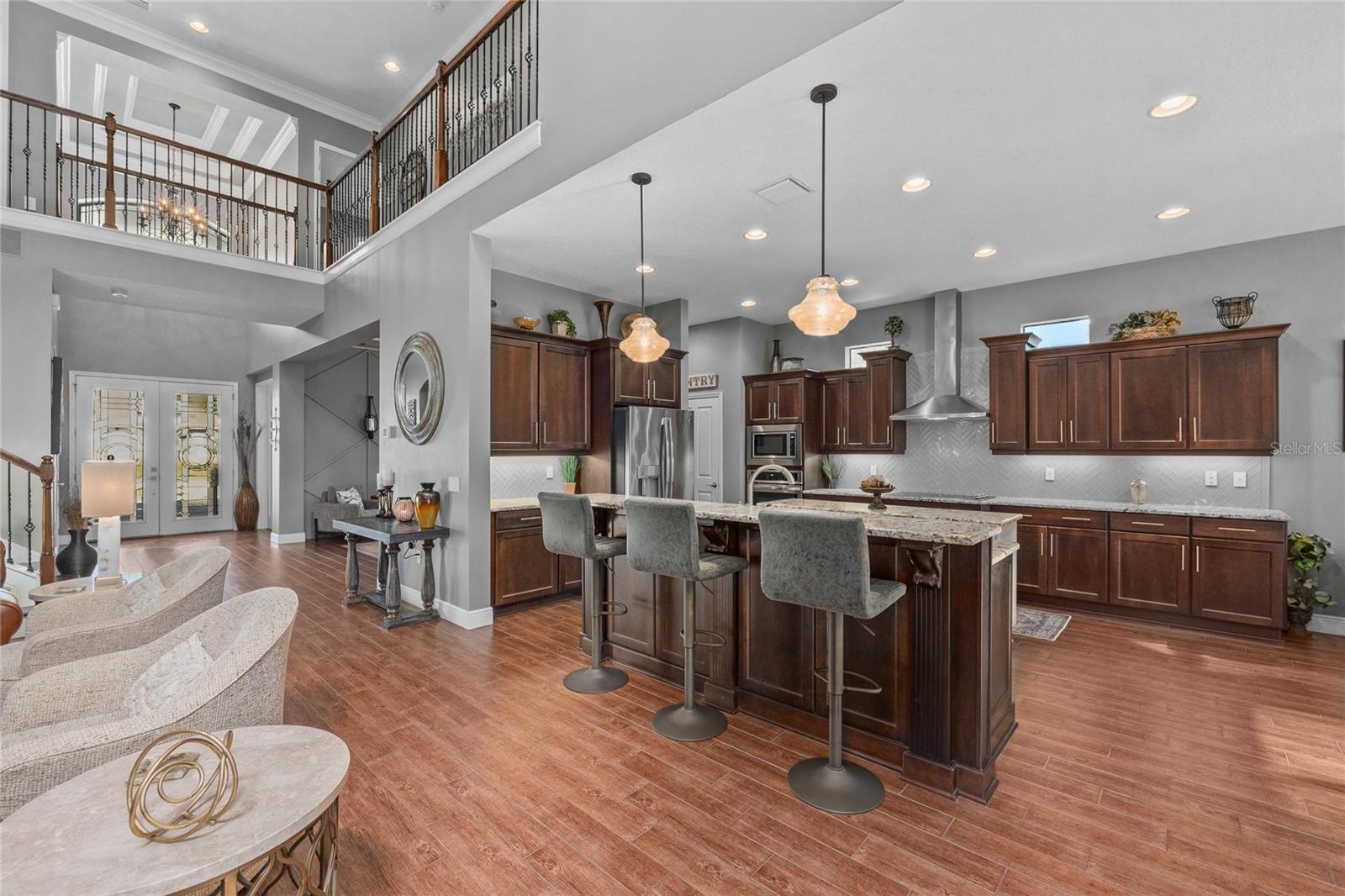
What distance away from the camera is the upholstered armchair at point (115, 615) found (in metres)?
2.24

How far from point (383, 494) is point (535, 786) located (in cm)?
356

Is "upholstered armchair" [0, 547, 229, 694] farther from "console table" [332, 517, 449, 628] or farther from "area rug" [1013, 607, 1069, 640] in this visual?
"area rug" [1013, 607, 1069, 640]

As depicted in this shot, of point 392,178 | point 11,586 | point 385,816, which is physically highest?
point 392,178

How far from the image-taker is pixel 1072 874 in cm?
183

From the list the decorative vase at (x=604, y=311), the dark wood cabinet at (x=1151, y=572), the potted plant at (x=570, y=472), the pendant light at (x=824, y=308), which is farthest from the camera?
the decorative vase at (x=604, y=311)

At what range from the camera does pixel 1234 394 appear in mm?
4406

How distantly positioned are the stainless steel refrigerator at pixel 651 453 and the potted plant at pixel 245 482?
7400 mm

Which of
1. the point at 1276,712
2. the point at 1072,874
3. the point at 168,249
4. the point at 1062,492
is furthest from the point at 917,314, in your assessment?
the point at 168,249

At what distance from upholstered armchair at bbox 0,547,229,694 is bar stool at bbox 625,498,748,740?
6.42ft

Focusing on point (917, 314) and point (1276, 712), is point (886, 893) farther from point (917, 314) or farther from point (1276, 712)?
point (917, 314)

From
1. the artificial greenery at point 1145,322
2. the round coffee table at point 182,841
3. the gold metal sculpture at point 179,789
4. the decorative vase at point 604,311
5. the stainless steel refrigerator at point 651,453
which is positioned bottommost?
the round coffee table at point 182,841

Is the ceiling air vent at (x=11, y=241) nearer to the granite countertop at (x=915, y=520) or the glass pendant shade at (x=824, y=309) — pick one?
the granite countertop at (x=915, y=520)

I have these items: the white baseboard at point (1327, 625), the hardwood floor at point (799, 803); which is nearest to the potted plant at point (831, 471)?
the hardwood floor at point (799, 803)

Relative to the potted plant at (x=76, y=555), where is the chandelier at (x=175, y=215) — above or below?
above
